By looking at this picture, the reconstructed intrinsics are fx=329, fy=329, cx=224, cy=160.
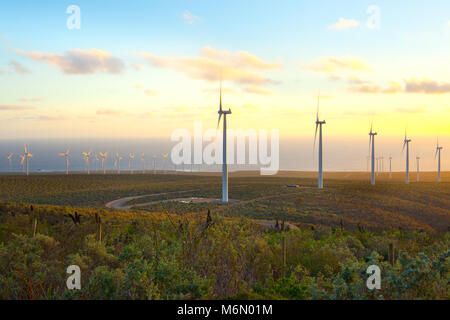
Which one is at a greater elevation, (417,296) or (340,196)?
(417,296)

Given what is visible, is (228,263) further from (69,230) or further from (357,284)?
(69,230)

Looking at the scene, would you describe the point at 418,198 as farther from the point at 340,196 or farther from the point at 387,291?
the point at 387,291

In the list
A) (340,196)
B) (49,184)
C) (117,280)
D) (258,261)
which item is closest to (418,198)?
(340,196)
